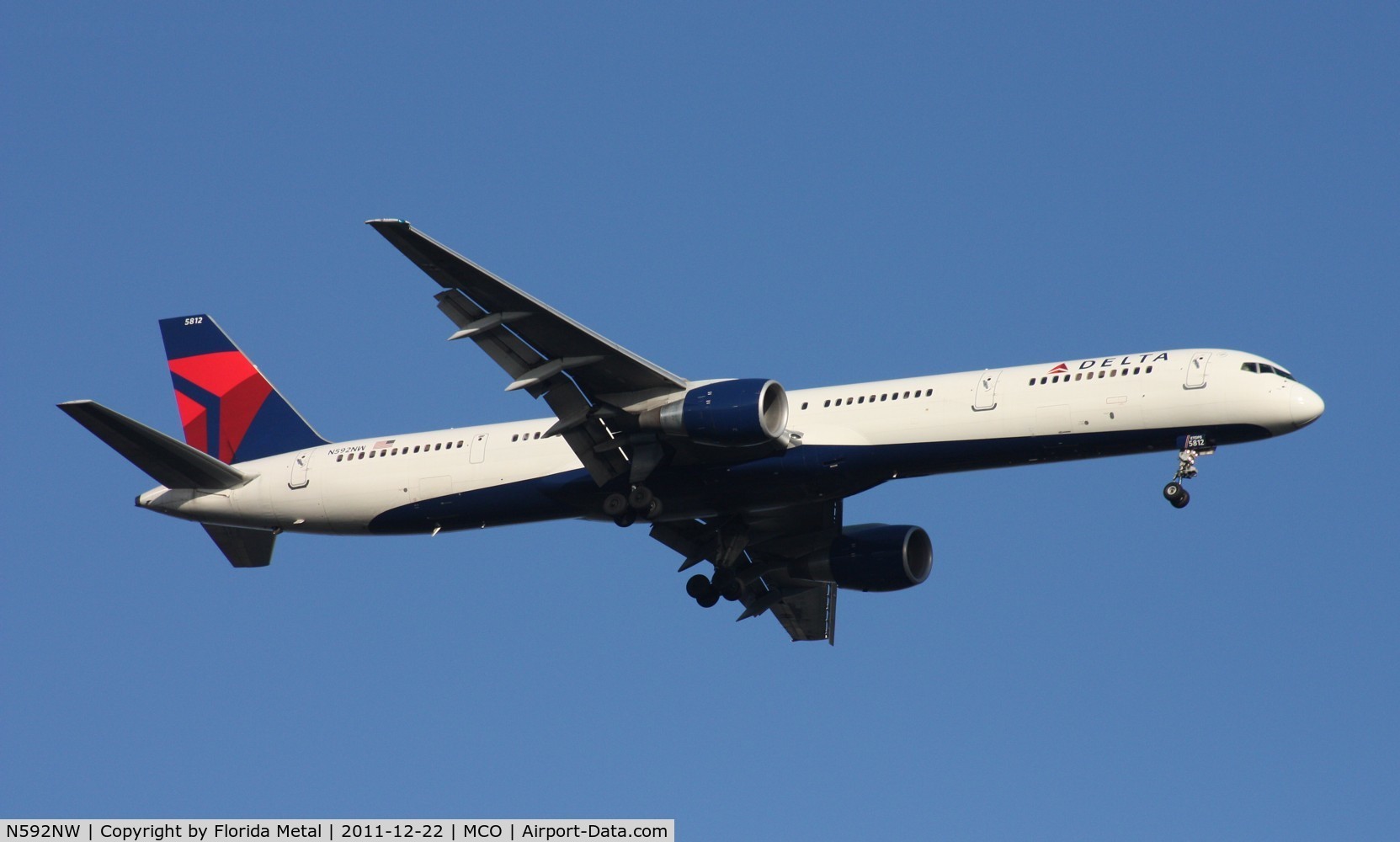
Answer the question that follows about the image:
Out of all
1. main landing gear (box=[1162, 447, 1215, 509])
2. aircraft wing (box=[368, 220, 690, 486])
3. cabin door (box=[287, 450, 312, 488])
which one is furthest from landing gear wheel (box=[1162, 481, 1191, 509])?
cabin door (box=[287, 450, 312, 488])

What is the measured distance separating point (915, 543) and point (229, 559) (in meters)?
17.0

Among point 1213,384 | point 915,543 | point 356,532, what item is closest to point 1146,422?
point 1213,384

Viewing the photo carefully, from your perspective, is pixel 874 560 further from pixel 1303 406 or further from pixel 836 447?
pixel 1303 406

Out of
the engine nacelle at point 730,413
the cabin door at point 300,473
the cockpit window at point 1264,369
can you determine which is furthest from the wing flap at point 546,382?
the cockpit window at point 1264,369

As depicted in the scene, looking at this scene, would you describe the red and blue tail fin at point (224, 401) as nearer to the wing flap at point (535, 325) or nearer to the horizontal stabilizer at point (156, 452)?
the horizontal stabilizer at point (156, 452)

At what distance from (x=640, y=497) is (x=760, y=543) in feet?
21.5

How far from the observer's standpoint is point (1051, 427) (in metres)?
37.0

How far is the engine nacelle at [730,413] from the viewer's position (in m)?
36.7

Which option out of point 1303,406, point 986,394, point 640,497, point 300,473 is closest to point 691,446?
point 640,497

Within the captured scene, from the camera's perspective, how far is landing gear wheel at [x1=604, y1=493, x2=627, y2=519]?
39.4m

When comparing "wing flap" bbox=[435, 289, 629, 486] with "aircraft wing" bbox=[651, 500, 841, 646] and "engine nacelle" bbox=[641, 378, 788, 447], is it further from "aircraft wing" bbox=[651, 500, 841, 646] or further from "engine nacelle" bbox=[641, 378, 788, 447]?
"aircraft wing" bbox=[651, 500, 841, 646]

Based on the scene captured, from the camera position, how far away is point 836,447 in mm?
38031

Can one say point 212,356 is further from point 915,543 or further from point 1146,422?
point 1146,422

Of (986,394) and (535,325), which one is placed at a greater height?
(535,325)
